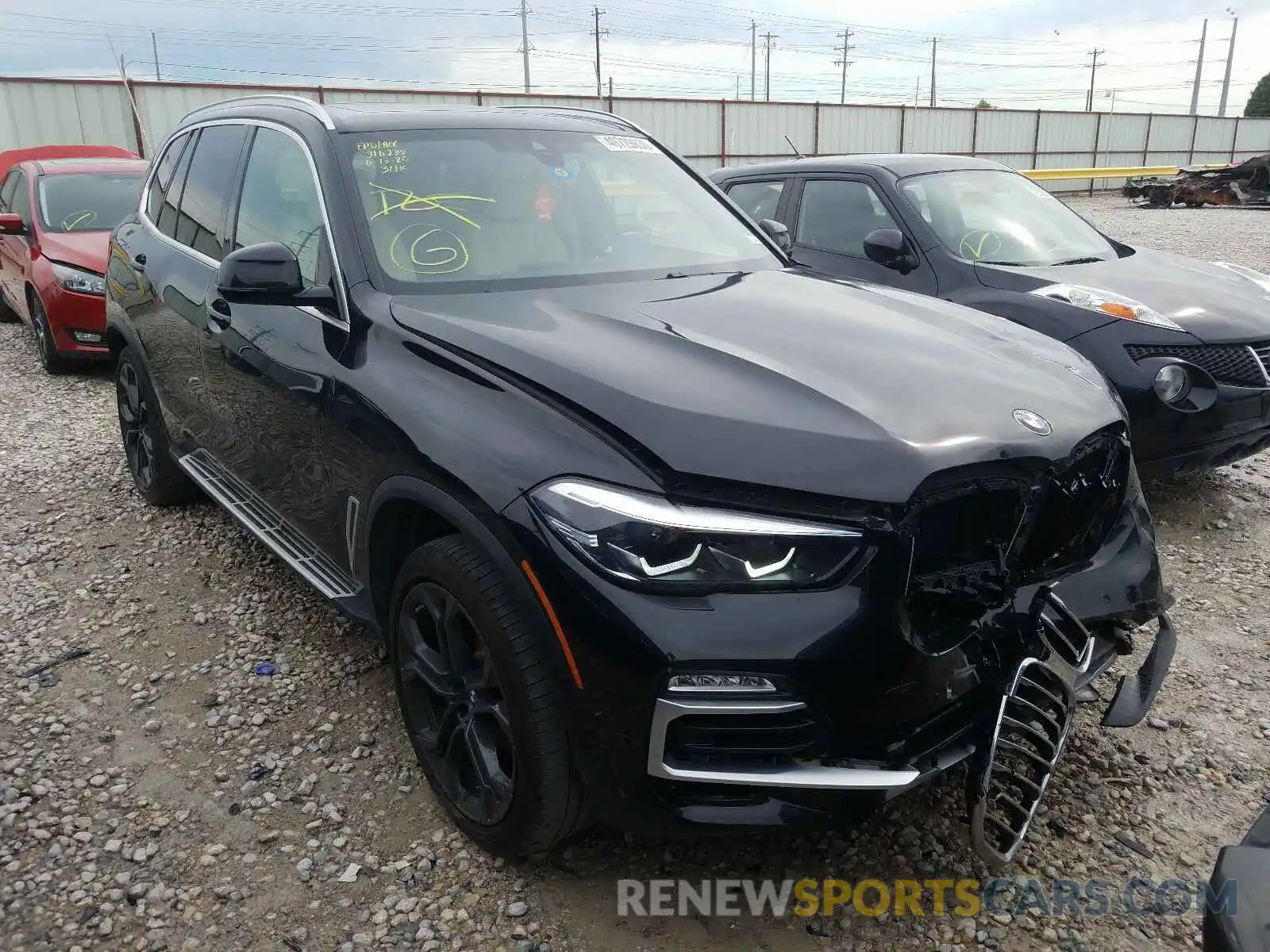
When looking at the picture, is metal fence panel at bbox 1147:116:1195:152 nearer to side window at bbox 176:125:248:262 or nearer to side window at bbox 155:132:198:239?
side window at bbox 155:132:198:239

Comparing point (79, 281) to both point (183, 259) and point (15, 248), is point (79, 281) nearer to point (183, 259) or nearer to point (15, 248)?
point (15, 248)

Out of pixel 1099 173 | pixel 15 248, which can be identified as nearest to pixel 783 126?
pixel 1099 173

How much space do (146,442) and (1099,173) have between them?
113ft

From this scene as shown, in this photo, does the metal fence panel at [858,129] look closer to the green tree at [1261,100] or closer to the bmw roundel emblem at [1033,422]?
the bmw roundel emblem at [1033,422]

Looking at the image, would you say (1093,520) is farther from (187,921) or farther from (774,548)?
(187,921)

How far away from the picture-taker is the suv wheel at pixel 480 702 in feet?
6.84

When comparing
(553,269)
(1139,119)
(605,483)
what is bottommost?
(1139,119)

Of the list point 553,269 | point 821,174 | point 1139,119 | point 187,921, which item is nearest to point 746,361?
point 553,269

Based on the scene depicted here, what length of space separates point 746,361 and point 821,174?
4.31m

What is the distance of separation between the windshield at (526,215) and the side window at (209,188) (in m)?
0.96

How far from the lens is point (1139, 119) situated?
130ft

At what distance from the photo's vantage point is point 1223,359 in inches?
172

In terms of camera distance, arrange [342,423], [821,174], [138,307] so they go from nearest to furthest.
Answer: [342,423]
[138,307]
[821,174]

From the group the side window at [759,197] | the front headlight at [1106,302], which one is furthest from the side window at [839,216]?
the front headlight at [1106,302]
